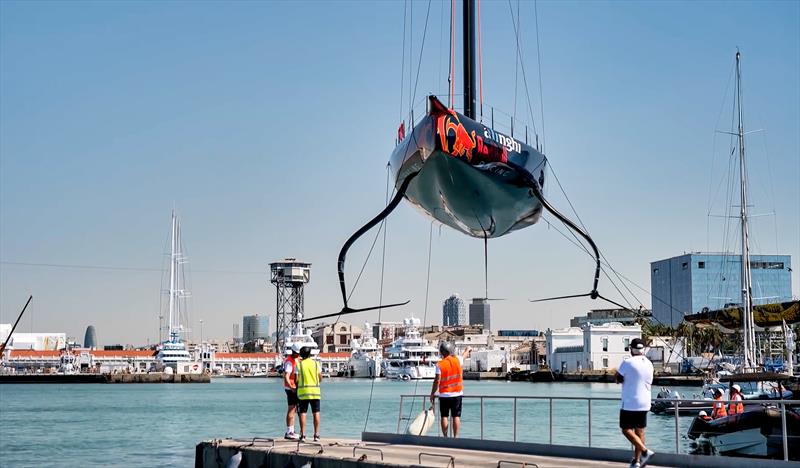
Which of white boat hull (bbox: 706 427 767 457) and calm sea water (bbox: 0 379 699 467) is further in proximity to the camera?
calm sea water (bbox: 0 379 699 467)

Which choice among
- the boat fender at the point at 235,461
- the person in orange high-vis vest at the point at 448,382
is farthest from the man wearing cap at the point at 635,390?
the boat fender at the point at 235,461

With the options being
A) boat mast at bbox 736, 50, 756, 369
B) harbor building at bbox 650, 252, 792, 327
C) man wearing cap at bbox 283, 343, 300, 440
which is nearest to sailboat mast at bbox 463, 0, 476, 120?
man wearing cap at bbox 283, 343, 300, 440

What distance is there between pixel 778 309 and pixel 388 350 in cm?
13377

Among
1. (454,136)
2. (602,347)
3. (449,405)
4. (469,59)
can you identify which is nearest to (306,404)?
(449,405)

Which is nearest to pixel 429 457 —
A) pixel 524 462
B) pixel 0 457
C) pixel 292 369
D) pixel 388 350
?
pixel 524 462

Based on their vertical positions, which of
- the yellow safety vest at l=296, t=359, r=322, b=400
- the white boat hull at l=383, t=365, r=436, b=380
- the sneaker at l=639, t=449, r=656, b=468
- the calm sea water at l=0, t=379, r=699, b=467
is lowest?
the calm sea water at l=0, t=379, r=699, b=467

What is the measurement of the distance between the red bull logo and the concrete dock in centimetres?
521

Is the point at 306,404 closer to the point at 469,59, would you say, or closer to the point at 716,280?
the point at 469,59

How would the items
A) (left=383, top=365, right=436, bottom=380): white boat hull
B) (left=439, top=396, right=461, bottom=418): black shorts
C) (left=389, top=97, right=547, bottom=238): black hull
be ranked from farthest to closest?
(left=383, top=365, right=436, bottom=380): white boat hull < (left=439, top=396, right=461, bottom=418): black shorts < (left=389, top=97, right=547, bottom=238): black hull

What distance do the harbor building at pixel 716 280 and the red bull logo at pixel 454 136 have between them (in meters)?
165

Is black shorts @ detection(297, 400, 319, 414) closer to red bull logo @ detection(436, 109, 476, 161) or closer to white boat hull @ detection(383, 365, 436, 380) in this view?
red bull logo @ detection(436, 109, 476, 161)

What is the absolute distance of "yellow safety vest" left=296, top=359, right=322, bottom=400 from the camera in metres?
20.1

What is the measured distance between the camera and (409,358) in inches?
7156

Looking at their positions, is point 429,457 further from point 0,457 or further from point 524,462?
point 0,457
